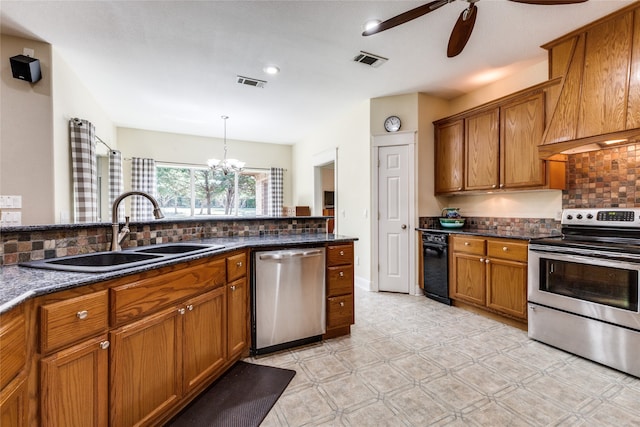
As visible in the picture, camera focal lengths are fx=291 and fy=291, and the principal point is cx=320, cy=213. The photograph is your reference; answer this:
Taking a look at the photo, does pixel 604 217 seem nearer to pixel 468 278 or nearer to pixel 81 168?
pixel 468 278

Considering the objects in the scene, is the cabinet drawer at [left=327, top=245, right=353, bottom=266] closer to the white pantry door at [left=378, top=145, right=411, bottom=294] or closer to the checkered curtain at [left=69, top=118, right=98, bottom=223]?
the white pantry door at [left=378, top=145, right=411, bottom=294]

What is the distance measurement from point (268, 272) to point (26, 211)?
2.35 m

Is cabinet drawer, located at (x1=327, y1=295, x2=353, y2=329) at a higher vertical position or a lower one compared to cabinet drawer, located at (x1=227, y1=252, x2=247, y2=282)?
lower

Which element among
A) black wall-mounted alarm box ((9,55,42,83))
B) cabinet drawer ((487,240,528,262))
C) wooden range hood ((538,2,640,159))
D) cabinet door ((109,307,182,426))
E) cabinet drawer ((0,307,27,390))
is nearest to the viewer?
cabinet drawer ((0,307,27,390))

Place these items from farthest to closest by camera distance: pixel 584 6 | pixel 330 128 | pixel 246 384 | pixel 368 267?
pixel 330 128, pixel 368 267, pixel 584 6, pixel 246 384

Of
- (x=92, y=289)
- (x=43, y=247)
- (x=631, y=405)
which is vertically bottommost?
(x=631, y=405)

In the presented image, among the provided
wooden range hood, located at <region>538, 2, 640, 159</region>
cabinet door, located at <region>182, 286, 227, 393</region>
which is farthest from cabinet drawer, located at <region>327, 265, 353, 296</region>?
wooden range hood, located at <region>538, 2, 640, 159</region>

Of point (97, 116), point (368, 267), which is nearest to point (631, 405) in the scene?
point (368, 267)

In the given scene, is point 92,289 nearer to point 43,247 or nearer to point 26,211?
point 43,247

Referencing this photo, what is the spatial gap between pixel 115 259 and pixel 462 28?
107 inches

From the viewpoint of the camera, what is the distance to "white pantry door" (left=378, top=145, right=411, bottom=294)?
3893 millimetres

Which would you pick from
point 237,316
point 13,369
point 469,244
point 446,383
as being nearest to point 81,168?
point 237,316

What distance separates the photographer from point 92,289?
1159 mm

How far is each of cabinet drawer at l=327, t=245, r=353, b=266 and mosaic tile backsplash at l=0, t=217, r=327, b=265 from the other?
63 cm
